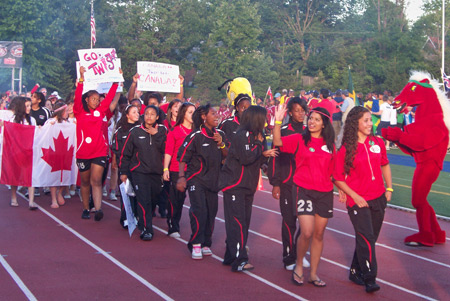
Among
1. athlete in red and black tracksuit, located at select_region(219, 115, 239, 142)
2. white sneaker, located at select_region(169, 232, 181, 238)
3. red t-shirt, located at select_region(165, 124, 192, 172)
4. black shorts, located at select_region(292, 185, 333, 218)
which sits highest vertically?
athlete in red and black tracksuit, located at select_region(219, 115, 239, 142)

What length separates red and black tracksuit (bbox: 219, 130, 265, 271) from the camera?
23.4 ft

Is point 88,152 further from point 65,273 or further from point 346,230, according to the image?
point 346,230

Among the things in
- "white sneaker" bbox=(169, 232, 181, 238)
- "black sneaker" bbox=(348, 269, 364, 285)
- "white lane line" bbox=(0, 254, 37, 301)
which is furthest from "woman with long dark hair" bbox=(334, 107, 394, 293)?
"white lane line" bbox=(0, 254, 37, 301)

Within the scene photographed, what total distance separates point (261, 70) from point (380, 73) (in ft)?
34.6

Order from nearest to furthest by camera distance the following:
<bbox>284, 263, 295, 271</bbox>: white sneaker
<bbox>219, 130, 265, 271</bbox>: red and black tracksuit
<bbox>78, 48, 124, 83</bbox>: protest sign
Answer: <bbox>219, 130, 265, 271</bbox>: red and black tracksuit
<bbox>284, 263, 295, 271</bbox>: white sneaker
<bbox>78, 48, 124, 83</bbox>: protest sign

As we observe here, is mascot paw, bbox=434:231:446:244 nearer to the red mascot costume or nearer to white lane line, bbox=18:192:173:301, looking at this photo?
the red mascot costume

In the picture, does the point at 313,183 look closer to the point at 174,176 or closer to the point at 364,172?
the point at 364,172

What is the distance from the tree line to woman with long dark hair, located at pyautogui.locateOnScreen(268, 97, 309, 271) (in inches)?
1506

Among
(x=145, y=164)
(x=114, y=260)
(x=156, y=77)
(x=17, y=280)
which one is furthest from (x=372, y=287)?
(x=156, y=77)

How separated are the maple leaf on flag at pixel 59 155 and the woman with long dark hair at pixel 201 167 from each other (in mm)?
4433

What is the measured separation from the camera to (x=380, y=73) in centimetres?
5184

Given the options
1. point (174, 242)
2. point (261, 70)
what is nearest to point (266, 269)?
point (174, 242)

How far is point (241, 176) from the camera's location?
285 inches

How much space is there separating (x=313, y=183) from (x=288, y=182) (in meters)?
0.83
